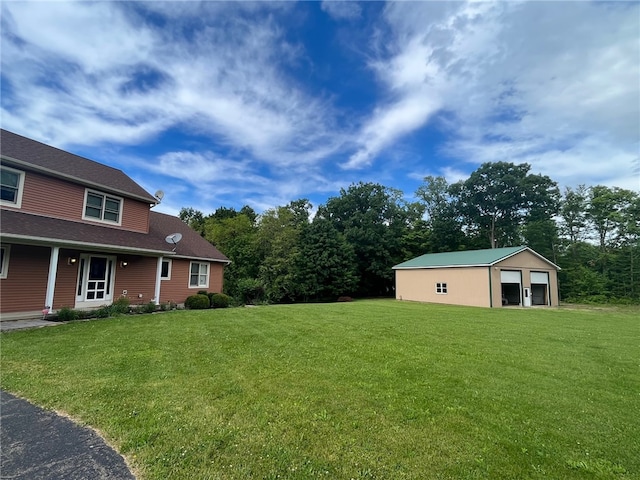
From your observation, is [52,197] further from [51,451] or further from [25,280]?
[51,451]

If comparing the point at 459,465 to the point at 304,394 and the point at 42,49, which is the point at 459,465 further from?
the point at 42,49

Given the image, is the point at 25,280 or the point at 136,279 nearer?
the point at 25,280

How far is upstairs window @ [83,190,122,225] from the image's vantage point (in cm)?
1256

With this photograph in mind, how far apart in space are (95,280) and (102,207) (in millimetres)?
3154

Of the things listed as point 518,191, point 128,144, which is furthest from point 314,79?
point 518,191

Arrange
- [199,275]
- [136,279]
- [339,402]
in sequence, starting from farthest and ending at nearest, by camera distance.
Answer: [199,275], [136,279], [339,402]

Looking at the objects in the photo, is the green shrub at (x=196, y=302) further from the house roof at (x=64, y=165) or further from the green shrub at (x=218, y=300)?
the house roof at (x=64, y=165)

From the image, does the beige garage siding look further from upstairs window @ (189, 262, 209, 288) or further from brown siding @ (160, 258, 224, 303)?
brown siding @ (160, 258, 224, 303)

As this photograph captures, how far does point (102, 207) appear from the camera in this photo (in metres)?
13.1

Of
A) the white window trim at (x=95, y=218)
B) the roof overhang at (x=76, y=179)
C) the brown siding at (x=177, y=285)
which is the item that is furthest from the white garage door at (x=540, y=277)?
the white window trim at (x=95, y=218)

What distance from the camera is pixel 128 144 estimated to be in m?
15.9

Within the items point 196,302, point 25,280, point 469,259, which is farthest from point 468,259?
point 25,280

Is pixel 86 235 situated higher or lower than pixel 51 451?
higher

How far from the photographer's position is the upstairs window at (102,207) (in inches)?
495
